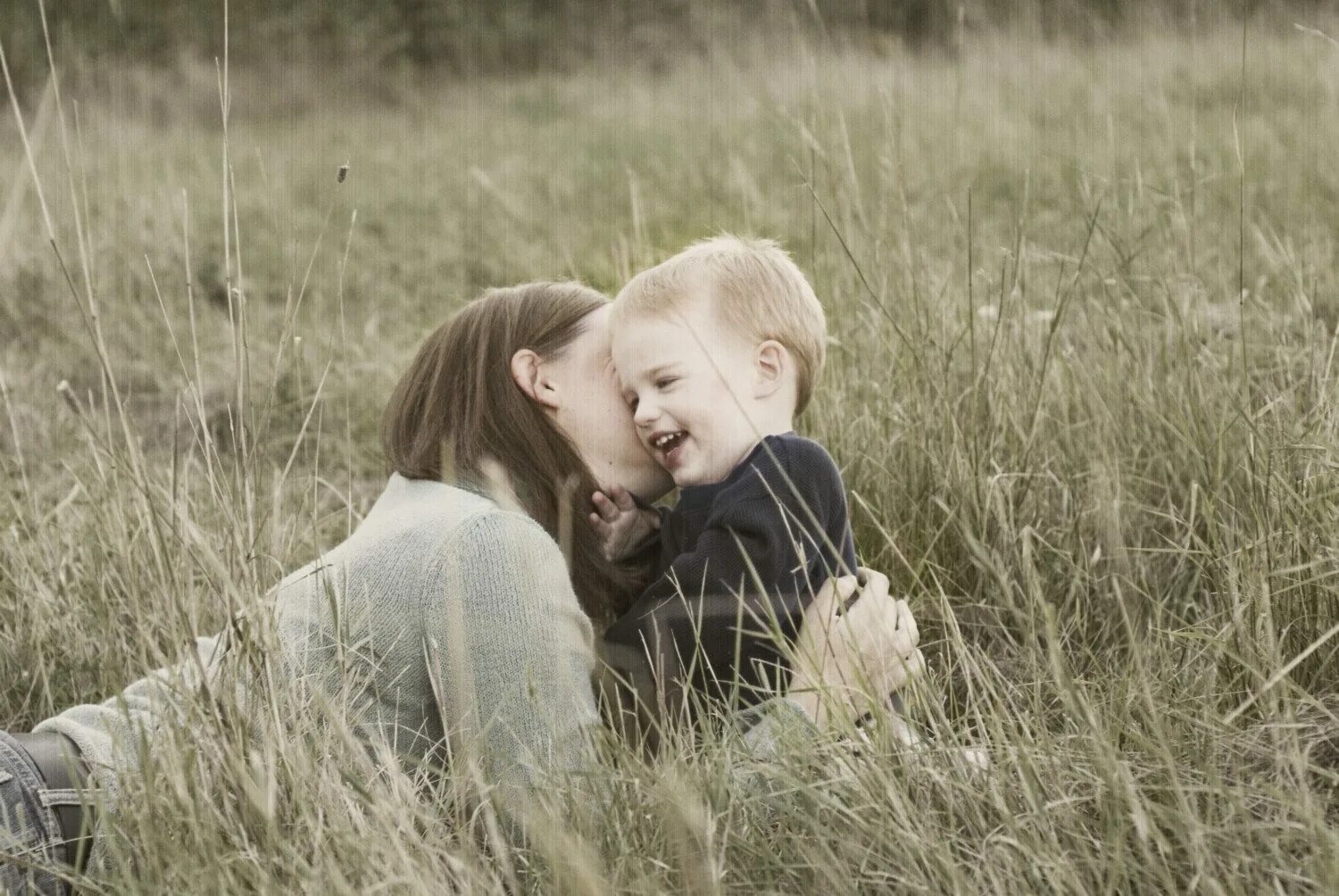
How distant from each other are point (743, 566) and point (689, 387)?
308 millimetres

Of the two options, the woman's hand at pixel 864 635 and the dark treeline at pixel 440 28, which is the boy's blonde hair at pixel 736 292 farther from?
the dark treeline at pixel 440 28

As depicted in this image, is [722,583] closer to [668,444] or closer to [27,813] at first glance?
[668,444]

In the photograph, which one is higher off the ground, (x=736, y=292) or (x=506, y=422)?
(x=736, y=292)

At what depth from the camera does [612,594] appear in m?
2.39

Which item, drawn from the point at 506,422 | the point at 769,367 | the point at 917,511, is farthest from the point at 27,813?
the point at 917,511

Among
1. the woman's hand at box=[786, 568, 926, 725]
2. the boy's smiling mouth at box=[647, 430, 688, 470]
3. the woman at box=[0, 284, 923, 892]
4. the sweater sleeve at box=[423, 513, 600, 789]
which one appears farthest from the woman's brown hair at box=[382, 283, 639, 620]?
the woman's hand at box=[786, 568, 926, 725]

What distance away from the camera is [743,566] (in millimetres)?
2137

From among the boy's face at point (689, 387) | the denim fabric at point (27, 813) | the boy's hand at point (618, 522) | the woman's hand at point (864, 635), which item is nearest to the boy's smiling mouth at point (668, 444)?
the boy's face at point (689, 387)

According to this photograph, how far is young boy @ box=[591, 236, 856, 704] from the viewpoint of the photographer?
213 centimetres

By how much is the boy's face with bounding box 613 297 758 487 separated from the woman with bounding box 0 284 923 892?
164mm

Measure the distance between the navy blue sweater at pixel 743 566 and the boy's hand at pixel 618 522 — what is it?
19cm

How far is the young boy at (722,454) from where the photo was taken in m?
2.13

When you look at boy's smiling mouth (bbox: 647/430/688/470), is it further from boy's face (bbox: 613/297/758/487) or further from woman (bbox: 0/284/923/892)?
woman (bbox: 0/284/923/892)

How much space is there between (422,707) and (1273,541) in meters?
1.23
